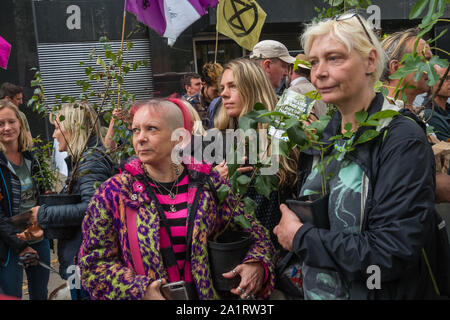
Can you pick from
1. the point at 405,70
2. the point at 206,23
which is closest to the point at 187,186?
the point at 405,70

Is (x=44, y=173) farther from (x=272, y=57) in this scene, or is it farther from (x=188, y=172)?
(x=272, y=57)

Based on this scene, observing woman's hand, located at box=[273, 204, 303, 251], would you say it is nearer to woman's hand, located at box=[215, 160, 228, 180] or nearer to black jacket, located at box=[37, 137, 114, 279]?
woman's hand, located at box=[215, 160, 228, 180]

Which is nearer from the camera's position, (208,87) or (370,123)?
(370,123)

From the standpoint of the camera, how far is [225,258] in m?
2.11

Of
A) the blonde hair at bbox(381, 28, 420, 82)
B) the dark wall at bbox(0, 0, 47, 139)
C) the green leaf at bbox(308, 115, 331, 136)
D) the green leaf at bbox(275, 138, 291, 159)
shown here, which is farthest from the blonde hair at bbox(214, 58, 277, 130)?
the dark wall at bbox(0, 0, 47, 139)

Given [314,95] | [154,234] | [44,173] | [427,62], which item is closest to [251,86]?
[314,95]

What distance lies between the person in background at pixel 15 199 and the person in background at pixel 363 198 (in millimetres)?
2720

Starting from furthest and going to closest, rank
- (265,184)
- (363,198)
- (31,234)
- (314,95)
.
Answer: (31,234), (314,95), (265,184), (363,198)

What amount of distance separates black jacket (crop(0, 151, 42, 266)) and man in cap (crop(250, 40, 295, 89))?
263 centimetres

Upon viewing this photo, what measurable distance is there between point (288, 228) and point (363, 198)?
12.8 inches

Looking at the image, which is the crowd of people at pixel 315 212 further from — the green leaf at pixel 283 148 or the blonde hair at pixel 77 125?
the blonde hair at pixel 77 125

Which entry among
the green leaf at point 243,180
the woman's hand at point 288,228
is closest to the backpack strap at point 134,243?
the green leaf at point 243,180

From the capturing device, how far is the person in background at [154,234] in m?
2.07
